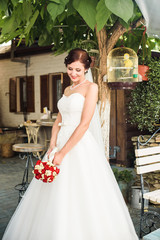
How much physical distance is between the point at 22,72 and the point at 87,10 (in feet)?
29.7

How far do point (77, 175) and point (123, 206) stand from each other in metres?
0.62

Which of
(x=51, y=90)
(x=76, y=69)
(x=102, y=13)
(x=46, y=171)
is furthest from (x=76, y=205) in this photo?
(x=51, y=90)

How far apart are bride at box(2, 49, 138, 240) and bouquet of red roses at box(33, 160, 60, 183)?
15 centimetres

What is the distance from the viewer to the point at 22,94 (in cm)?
1098

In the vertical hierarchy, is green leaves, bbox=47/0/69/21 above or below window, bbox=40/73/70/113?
above

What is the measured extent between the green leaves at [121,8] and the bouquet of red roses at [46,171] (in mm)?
1430

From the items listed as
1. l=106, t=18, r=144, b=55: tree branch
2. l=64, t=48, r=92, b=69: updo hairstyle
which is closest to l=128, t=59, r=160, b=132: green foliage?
l=106, t=18, r=144, b=55: tree branch

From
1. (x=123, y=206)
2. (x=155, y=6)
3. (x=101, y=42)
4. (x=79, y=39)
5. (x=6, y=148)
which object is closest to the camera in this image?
(x=155, y=6)

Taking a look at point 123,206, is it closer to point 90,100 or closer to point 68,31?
point 90,100

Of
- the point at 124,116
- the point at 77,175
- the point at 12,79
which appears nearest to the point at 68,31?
the point at 77,175

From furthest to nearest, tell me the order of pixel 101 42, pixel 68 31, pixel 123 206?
1. pixel 68 31
2. pixel 101 42
3. pixel 123 206

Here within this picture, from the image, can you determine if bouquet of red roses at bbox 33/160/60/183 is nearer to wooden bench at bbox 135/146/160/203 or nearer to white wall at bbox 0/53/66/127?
wooden bench at bbox 135/146/160/203

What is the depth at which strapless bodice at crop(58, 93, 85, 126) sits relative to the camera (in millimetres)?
2977

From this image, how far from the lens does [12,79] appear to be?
11.2 meters
